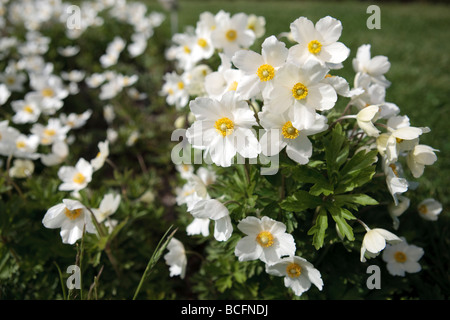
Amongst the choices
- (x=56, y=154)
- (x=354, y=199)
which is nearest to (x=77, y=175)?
(x=56, y=154)

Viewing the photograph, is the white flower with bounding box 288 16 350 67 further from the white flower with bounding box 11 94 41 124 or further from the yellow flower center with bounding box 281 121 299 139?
the white flower with bounding box 11 94 41 124

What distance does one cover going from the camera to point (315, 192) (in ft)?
4.55

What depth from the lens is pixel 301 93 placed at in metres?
1.25

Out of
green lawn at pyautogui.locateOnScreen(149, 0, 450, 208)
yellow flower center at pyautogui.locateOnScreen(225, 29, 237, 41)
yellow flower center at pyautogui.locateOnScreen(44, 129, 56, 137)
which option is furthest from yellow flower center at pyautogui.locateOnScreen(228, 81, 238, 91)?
yellow flower center at pyautogui.locateOnScreen(44, 129, 56, 137)

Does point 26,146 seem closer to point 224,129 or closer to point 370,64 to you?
point 224,129

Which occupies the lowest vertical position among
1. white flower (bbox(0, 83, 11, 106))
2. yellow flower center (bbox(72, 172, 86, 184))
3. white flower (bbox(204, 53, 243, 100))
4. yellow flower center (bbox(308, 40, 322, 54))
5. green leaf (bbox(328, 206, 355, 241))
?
green leaf (bbox(328, 206, 355, 241))

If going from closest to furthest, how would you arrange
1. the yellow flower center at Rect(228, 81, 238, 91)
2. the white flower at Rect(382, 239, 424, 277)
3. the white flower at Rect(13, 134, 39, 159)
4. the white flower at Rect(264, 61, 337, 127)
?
the white flower at Rect(264, 61, 337, 127) < the yellow flower center at Rect(228, 81, 238, 91) < the white flower at Rect(382, 239, 424, 277) < the white flower at Rect(13, 134, 39, 159)

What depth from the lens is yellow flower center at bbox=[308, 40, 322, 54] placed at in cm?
137

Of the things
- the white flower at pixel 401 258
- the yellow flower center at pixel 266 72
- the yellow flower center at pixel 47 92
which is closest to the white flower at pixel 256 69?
the yellow flower center at pixel 266 72

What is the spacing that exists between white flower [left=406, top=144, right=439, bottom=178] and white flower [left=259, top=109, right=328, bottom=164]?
0.43 meters

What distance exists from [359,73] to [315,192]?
62 centimetres

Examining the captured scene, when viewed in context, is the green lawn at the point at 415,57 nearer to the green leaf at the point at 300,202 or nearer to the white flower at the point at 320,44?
the white flower at the point at 320,44

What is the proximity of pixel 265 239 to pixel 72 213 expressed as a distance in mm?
933

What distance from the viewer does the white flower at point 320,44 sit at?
1.36m
